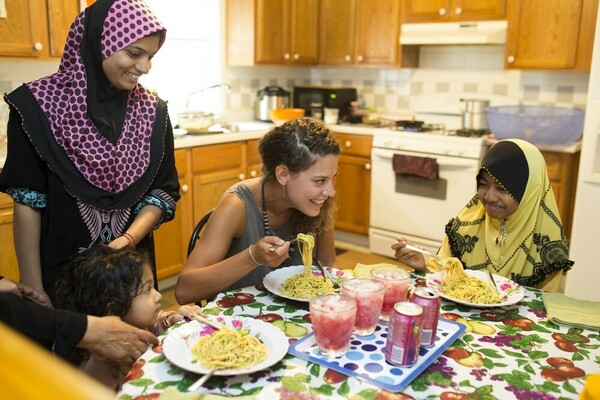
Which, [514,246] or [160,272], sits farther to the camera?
[160,272]

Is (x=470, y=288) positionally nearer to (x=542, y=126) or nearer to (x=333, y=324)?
(x=333, y=324)

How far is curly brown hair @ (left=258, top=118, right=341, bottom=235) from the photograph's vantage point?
1908 millimetres

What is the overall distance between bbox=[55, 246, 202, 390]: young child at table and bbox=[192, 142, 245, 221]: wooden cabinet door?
241 centimetres

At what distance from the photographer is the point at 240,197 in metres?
1.97

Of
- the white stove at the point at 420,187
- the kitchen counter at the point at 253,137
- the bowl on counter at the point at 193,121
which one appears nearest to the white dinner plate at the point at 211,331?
the kitchen counter at the point at 253,137

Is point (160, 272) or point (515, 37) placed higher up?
point (515, 37)

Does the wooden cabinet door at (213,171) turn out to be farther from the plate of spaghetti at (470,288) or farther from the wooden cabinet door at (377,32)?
the plate of spaghetti at (470,288)

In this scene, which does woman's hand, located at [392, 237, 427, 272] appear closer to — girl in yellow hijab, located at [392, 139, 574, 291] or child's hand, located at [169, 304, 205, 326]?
girl in yellow hijab, located at [392, 139, 574, 291]

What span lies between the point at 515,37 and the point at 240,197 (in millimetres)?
3046

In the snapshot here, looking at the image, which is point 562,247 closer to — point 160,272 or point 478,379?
point 478,379

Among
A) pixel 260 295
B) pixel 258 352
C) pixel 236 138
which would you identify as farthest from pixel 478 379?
pixel 236 138

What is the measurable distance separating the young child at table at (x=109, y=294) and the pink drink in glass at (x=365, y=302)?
16.8 inches

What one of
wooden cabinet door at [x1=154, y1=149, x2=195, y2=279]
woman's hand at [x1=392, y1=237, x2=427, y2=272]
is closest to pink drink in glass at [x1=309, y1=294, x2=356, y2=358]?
woman's hand at [x1=392, y1=237, x2=427, y2=272]

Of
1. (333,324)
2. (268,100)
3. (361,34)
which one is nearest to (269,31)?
(268,100)
